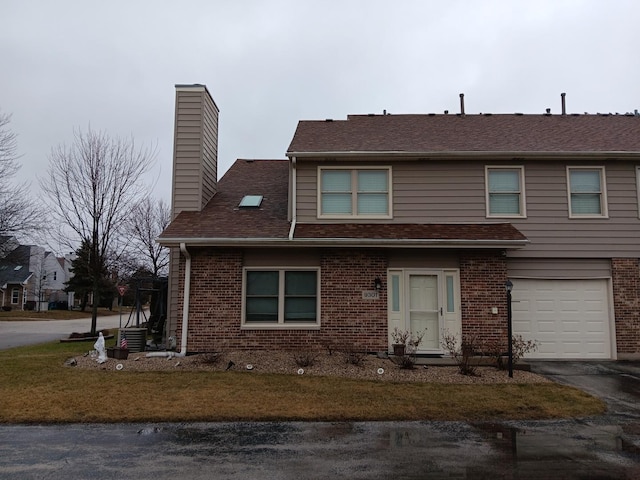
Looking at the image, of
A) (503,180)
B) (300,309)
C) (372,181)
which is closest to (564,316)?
(503,180)

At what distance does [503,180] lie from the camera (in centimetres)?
1220

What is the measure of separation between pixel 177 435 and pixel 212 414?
33.4 inches

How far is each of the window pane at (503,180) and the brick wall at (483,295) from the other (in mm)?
1917

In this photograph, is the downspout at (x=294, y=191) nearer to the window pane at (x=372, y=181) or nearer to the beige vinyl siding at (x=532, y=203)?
the beige vinyl siding at (x=532, y=203)

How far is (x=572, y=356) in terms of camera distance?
11.6 m

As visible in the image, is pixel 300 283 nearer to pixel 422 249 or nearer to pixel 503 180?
pixel 422 249

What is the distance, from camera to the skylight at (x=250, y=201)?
516 inches

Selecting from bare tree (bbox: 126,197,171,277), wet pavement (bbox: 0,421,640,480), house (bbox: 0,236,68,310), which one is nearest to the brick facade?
wet pavement (bbox: 0,421,640,480)

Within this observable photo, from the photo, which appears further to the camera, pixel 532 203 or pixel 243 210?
pixel 243 210

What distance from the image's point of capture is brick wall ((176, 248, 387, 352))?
11.1 m

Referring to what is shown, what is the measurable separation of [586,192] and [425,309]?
518 centimetres

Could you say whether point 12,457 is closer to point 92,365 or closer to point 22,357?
point 92,365

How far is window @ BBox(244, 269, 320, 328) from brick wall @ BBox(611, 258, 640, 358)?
7364mm

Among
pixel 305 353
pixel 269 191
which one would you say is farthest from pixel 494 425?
pixel 269 191
